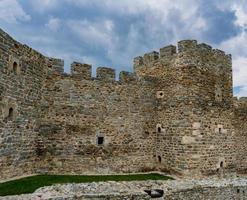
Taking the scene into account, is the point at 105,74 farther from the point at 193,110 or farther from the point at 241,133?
the point at 241,133

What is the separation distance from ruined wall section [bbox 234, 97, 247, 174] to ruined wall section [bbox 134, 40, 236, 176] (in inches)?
53.3

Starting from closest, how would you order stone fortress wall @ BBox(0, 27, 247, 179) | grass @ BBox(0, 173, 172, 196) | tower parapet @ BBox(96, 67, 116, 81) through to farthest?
grass @ BBox(0, 173, 172, 196), stone fortress wall @ BBox(0, 27, 247, 179), tower parapet @ BBox(96, 67, 116, 81)

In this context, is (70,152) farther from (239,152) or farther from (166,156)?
(239,152)

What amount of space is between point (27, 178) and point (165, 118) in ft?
20.7

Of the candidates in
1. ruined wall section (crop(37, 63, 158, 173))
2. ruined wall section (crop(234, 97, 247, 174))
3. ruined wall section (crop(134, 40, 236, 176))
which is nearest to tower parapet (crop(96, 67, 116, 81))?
ruined wall section (crop(37, 63, 158, 173))

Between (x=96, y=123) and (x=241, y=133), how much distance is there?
7.83 metres

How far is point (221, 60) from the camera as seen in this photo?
14102 millimetres

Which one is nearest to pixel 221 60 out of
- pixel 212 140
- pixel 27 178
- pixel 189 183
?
pixel 212 140

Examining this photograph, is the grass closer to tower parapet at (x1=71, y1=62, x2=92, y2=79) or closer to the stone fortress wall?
the stone fortress wall

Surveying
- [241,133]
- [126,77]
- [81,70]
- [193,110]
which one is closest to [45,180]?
[81,70]

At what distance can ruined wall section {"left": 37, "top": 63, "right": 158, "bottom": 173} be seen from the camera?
1160 centimetres

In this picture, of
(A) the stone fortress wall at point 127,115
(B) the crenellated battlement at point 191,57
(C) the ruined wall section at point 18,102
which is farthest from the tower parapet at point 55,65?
(B) the crenellated battlement at point 191,57

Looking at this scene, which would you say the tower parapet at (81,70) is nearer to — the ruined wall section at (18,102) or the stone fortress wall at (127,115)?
the stone fortress wall at (127,115)

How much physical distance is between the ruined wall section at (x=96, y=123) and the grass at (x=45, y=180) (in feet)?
2.43
